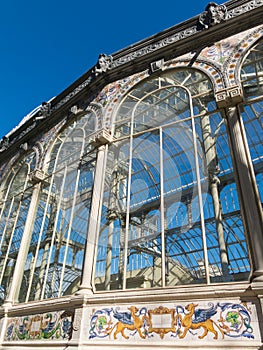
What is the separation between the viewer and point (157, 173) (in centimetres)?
1453

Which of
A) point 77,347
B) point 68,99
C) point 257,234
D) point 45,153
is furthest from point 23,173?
point 257,234

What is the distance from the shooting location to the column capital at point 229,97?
21.3 ft

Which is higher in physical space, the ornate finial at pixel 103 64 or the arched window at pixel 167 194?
the ornate finial at pixel 103 64

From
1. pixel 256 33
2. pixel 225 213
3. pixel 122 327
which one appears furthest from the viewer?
pixel 225 213

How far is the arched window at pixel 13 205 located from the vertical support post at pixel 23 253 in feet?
2.47

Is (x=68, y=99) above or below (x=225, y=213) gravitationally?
above

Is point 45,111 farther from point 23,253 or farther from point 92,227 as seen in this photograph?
point 92,227

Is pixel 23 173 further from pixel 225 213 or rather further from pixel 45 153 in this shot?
pixel 225 213

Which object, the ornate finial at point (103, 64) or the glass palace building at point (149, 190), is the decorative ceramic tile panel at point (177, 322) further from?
the ornate finial at point (103, 64)

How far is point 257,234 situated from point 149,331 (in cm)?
251

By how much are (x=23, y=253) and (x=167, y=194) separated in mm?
7357

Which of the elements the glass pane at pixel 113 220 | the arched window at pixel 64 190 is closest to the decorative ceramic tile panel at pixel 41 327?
the arched window at pixel 64 190

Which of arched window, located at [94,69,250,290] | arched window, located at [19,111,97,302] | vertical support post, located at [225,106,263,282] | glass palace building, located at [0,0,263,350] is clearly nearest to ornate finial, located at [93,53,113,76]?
glass palace building, located at [0,0,263,350]

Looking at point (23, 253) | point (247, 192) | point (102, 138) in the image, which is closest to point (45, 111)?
point (102, 138)
